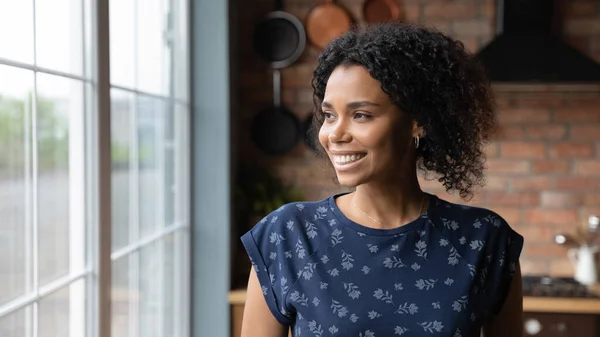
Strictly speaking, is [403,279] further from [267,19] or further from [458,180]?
[267,19]

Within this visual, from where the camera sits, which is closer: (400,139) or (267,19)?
(400,139)

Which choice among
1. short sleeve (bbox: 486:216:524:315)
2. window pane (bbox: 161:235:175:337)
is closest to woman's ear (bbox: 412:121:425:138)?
short sleeve (bbox: 486:216:524:315)

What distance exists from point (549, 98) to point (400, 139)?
2.41m

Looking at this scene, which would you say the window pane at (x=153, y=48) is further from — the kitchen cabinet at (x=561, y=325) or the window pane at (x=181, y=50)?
the kitchen cabinet at (x=561, y=325)

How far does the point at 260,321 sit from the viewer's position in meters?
1.45

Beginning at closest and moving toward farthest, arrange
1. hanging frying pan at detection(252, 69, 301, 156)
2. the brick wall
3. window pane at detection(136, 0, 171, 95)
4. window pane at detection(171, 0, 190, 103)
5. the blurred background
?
the blurred background < window pane at detection(136, 0, 171, 95) < window pane at detection(171, 0, 190, 103) < the brick wall < hanging frying pan at detection(252, 69, 301, 156)

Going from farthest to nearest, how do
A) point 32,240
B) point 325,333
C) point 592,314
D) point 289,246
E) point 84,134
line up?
point 592,314
point 84,134
point 32,240
point 289,246
point 325,333

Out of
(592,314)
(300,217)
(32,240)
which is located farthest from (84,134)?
(592,314)

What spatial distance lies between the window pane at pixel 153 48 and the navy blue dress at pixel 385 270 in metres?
1.30

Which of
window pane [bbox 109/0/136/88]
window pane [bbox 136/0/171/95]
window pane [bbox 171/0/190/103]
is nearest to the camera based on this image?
window pane [bbox 109/0/136/88]

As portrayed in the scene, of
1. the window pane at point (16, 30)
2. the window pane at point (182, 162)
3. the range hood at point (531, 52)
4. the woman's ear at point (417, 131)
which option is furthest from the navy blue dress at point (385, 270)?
the range hood at point (531, 52)

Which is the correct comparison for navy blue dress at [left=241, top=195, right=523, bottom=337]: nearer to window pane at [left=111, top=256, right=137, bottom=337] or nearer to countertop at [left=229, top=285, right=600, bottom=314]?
window pane at [left=111, top=256, right=137, bottom=337]

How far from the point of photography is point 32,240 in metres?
1.79

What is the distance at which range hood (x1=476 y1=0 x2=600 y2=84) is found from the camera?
129 inches
